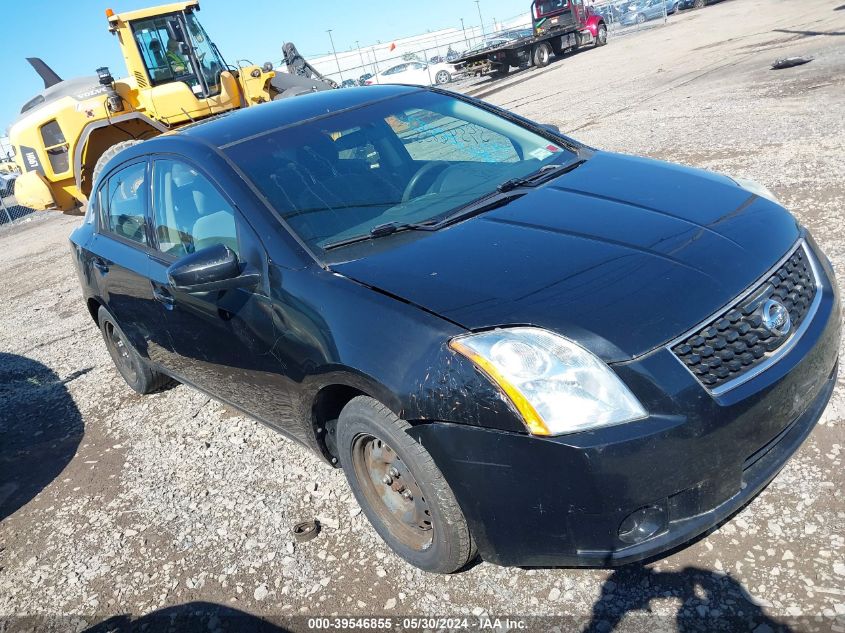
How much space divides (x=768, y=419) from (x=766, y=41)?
17836mm

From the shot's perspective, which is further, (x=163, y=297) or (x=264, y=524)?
(x=163, y=297)

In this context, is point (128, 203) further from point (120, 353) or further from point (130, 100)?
point (130, 100)

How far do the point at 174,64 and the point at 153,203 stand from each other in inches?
403

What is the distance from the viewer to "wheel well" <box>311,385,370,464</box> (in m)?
2.78

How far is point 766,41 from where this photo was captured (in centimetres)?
1706

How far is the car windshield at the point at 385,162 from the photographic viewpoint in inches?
121

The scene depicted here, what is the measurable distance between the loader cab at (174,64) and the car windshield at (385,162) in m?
9.53

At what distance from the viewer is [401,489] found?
2.72 m

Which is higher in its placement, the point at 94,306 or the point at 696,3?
the point at 94,306

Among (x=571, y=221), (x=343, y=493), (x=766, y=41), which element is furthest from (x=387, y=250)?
(x=766, y=41)

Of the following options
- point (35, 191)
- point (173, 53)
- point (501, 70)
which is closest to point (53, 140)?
point (35, 191)

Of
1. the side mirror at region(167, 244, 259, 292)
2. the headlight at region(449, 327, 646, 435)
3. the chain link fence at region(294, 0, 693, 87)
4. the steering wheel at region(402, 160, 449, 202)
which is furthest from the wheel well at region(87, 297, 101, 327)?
the chain link fence at region(294, 0, 693, 87)

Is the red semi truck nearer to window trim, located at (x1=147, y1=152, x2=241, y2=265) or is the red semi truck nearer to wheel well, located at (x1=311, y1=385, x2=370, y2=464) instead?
window trim, located at (x1=147, y1=152, x2=241, y2=265)

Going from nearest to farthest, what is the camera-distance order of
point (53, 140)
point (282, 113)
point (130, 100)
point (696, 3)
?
1. point (282, 113)
2. point (53, 140)
3. point (130, 100)
4. point (696, 3)
